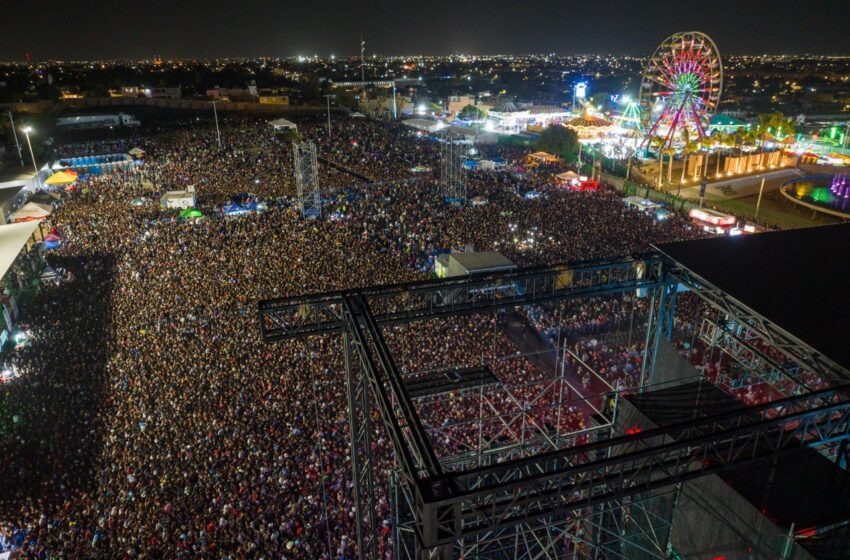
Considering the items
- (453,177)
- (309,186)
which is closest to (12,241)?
(309,186)

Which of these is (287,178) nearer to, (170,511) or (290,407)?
(290,407)

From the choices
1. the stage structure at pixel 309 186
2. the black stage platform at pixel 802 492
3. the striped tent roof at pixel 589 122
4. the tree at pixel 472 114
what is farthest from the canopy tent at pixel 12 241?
the tree at pixel 472 114

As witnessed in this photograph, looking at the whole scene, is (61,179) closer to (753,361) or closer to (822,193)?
(753,361)

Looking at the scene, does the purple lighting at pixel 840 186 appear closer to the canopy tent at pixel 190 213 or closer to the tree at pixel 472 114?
the tree at pixel 472 114

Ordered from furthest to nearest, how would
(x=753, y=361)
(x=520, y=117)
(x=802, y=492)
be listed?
(x=520, y=117), (x=753, y=361), (x=802, y=492)

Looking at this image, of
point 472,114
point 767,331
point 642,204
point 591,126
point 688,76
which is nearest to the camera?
point 767,331

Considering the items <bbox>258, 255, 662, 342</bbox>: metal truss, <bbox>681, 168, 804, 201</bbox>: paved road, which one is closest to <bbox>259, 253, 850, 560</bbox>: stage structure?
<bbox>258, 255, 662, 342</bbox>: metal truss

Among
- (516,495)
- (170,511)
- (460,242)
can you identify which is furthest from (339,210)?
(516,495)
